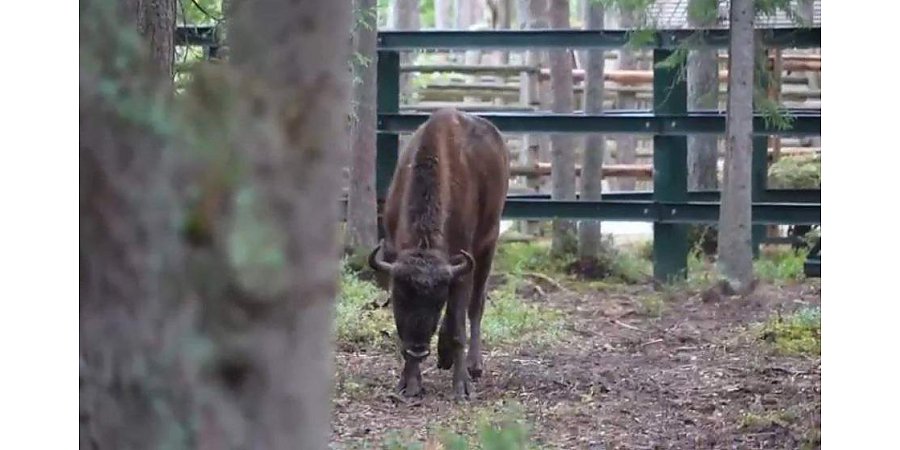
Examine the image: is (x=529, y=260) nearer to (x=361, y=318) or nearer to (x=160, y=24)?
(x=361, y=318)

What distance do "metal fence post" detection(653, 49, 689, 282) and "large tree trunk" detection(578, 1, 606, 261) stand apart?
566 millimetres

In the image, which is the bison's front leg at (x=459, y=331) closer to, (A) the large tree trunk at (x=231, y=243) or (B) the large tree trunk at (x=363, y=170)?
(B) the large tree trunk at (x=363, y=170)

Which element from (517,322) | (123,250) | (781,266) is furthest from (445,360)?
(123,250)

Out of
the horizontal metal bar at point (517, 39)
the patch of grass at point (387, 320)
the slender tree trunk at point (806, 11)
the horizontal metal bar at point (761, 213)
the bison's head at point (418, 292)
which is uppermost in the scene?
the slender tree trunk at point (806, 11)

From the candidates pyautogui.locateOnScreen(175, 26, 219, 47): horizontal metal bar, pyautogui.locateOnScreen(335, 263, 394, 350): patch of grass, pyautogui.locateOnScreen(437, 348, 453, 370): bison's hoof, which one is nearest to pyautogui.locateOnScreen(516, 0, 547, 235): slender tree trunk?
pyautogui.locateOnScreen(335, 263, 394, 350): patch of grass

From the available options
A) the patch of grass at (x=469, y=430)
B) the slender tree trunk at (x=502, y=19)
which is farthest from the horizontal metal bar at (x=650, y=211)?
the slender tree trunk at (x=502, y=19)

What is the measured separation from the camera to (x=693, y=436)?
17.7 ft

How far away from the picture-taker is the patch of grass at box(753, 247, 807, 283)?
10125 mm

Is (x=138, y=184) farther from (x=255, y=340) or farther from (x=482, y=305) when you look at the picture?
(x=482, y=305)

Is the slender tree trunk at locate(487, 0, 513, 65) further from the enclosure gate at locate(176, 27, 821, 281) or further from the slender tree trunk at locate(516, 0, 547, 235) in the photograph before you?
the enclosure gate at locate(176, 27, 821, 281)

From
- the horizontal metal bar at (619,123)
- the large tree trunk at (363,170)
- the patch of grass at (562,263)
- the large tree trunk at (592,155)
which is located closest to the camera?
the large tree trunk at (363,170)

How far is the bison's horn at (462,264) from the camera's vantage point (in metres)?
6.57
